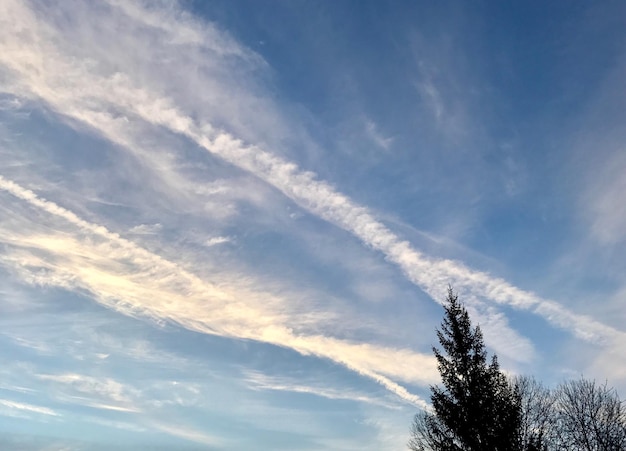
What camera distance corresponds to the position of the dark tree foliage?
966 inches

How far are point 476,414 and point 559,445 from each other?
A: 12.0 meters

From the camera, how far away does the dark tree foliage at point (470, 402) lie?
80.5 feet

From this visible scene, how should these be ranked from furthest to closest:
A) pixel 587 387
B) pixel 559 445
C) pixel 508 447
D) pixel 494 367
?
pixel 587 387
pixel 559 445
pixel 494 367
pixel 508 447

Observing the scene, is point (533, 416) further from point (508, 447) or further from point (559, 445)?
point (508, 447)

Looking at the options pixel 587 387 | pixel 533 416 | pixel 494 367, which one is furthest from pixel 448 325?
pixel 587 387

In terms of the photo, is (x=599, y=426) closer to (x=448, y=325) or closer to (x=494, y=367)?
(x=494, y=367)

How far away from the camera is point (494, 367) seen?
27.2 meters

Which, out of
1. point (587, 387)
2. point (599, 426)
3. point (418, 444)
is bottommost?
point (418, 444)

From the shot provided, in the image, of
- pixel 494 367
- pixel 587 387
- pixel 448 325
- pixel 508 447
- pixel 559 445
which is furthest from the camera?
pixel 587 387

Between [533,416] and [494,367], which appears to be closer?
[494,367]

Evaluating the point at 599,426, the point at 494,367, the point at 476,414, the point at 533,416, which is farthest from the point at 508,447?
the point at 599,426

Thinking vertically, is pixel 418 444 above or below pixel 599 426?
below

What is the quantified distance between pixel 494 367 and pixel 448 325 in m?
3.88

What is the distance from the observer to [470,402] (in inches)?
1012
